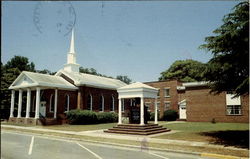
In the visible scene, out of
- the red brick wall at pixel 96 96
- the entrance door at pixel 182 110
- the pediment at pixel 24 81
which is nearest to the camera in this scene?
the pediment at pixel 24 81

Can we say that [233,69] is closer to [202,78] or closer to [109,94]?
[202,78]

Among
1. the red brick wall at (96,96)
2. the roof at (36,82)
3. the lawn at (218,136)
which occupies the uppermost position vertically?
the roof at (36,82)

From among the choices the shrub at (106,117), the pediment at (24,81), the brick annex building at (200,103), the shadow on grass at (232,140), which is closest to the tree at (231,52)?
the shadow on grass at (232,140)

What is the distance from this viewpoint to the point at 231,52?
12.5 metres

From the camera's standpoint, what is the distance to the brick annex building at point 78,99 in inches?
1120

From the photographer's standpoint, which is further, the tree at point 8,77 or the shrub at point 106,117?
the tree at point 8,77

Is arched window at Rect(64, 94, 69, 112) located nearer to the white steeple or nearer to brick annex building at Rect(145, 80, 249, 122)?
the white steeple

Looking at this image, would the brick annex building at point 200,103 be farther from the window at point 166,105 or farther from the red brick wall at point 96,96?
the red brick wall at point 96,96

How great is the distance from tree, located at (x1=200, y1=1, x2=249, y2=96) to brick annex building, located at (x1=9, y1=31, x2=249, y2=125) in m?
18.1

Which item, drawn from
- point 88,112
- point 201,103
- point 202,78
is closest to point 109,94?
point 88,112

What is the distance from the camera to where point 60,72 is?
34094 mm

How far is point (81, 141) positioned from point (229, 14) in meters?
11.9

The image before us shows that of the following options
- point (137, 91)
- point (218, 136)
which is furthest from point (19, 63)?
point (218, 136)

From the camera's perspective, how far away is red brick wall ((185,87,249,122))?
28525 mm
